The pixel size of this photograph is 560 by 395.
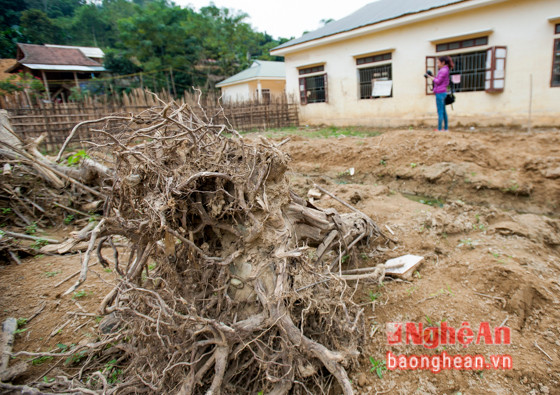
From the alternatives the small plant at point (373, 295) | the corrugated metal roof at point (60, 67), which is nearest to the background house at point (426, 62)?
the small plant at point (373, 295)

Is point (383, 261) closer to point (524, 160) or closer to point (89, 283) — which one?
point (89, 283)

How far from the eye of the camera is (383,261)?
332cm

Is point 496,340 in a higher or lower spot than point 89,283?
lower

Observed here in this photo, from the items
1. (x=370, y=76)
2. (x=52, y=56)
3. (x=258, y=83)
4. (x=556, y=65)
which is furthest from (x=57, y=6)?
(x=556, y=65)

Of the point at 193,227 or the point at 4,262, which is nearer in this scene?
the point at 193,227

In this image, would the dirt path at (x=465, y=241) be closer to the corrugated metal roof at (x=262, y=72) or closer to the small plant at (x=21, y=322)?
the small plant at (x=21, y=322)

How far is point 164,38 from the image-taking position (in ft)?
70.0

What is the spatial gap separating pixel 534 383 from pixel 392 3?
13.4 metres

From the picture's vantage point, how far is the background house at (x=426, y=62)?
8008 mm

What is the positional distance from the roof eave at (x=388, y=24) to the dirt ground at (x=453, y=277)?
4.58 m

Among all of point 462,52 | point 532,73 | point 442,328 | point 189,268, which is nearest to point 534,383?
point 442,328

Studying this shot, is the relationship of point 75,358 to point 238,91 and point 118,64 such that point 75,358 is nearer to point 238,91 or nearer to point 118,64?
point 238,91

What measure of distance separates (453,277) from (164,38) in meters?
23.2

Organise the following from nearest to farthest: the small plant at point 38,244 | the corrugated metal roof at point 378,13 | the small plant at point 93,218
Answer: the small plant at point 38,244 → the small plant at point 93,218 → the corrugated metal roof at point 378,13
